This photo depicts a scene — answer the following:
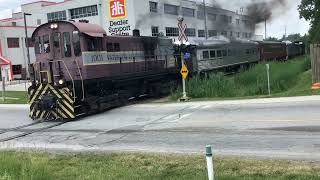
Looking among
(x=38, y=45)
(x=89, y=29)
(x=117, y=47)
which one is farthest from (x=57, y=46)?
(x=117, y=47)

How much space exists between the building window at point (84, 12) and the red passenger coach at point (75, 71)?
194 ft

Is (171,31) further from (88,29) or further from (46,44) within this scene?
(88,29)

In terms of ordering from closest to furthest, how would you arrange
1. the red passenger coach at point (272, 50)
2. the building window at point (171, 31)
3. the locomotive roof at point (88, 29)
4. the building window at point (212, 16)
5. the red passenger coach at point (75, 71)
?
the red passenger coach at point (75, 71) < the locomotive roof at point (88, 29) < the building window at point (212, 16) < the red passenger coach at point (272, 50) < the building window at point (171, 31)

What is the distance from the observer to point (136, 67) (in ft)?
80.1

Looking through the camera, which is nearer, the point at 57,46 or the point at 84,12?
the point at 57,46

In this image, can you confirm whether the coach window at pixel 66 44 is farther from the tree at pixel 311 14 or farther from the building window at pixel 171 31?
the building window at pixel 171 31

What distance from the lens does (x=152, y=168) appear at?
30.1 ft

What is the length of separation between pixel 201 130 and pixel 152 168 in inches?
182

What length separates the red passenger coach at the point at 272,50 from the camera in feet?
174

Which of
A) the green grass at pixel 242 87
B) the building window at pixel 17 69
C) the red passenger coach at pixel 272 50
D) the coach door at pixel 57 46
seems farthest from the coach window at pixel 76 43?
the building window at pixel 17 69

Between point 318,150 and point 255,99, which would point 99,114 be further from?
point 318,150

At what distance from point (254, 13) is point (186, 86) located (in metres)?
6.96

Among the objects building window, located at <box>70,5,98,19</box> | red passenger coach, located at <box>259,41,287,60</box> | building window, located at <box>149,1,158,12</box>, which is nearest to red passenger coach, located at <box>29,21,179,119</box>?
red passenger coach, located at <box>259,41,287,60</box>

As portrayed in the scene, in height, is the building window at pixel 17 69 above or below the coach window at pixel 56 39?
below
